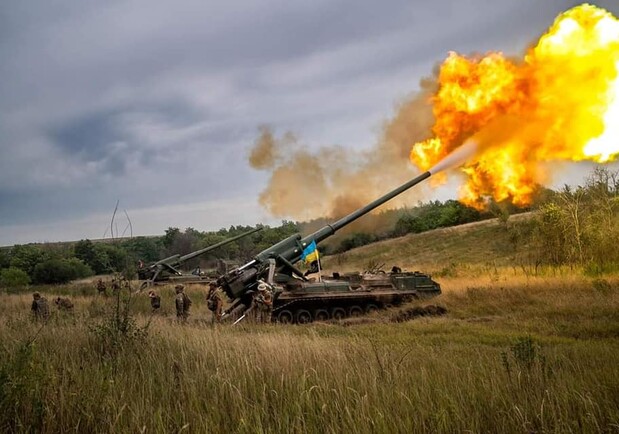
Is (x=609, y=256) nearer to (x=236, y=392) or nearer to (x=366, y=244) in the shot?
(x=236, y=392)

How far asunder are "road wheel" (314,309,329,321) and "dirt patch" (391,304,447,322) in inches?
92.6

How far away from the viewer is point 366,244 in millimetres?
56812

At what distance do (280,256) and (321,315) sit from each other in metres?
2.28

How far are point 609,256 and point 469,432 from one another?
22.6 meters

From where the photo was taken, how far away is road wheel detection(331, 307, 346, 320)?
1599cm

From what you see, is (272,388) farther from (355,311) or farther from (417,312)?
(355,311)

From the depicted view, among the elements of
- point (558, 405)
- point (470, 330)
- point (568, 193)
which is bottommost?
point (470, 330)

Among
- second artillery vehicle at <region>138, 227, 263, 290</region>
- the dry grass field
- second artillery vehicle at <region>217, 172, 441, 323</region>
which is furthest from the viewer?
second artillery vehicle at <region>138, 227, 263, 290</region>

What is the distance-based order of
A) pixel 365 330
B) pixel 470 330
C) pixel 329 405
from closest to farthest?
pixel 329 405, pixel 470 330, pixel 365 330

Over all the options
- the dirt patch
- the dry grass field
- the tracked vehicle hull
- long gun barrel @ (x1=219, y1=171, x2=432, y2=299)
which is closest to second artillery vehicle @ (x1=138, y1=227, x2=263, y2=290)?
long gun barrel @ (x1=219, y1=171, x2=432, y2=299)

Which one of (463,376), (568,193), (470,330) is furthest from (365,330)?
(568,193)

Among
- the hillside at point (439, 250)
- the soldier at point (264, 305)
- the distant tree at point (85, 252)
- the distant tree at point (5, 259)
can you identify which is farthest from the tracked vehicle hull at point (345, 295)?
the distant tree at point (5, 259)

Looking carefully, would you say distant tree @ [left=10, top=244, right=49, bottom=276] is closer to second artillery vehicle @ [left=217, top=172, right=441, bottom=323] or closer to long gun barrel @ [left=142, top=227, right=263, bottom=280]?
long gun barrel @ [left=142, top=227, right=263, bottom=280]

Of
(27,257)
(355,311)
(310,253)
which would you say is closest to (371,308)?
(355,311)
